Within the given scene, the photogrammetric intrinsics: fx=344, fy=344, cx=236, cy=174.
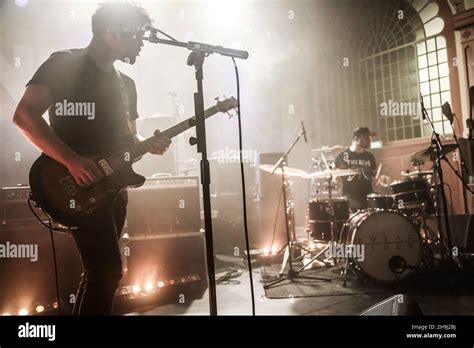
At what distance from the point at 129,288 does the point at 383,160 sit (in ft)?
19.2

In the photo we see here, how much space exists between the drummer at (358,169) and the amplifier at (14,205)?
353 centimetres

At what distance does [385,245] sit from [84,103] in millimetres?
3057

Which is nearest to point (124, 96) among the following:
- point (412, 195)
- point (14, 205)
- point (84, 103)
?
point (84, 103)

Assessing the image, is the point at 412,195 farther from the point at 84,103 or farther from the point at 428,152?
the point at 84,103

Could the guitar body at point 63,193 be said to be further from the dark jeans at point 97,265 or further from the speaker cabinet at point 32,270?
the speaker cabinet at point 32,270

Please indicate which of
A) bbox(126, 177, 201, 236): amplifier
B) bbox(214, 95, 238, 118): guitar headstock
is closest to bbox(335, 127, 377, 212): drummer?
bbox(126, 177, 201, 236): amplifier

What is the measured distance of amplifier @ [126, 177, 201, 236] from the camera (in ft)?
11.2

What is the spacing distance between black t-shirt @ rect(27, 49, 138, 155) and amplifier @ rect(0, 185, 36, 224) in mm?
1393

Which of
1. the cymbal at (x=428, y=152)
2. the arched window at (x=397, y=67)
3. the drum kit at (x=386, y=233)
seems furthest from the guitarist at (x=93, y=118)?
the arched window at (x=397, y=67)

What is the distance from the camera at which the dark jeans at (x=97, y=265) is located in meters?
1.68

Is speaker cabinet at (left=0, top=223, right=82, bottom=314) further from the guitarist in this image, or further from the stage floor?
the guitarist

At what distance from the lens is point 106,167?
6.23 feet

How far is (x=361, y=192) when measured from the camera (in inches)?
176

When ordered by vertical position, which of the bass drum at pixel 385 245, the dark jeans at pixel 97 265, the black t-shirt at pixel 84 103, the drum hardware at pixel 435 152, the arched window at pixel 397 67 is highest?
the arched window at pixel 397 67
